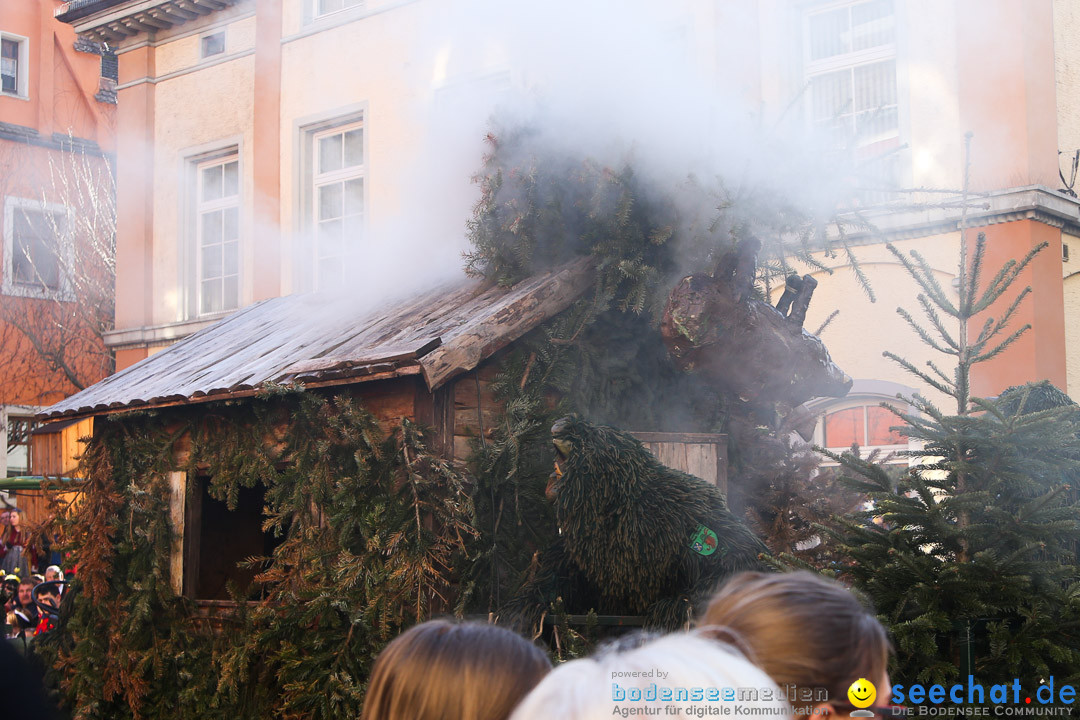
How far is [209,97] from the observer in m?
15.6

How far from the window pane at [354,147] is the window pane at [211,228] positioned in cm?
218

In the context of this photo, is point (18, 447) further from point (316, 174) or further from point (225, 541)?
point (225, 541)

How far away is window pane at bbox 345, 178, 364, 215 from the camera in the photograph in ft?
46.4

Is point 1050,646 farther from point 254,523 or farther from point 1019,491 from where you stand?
point 254,523

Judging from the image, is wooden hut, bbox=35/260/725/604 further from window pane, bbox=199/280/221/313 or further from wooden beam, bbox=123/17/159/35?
wooden beam, bbox=123/17/159/35

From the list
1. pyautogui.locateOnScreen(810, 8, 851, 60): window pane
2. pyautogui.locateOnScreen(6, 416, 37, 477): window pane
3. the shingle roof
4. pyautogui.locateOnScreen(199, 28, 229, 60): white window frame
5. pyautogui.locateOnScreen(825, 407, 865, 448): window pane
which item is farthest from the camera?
pyautogui.locateOnScreen(6, 416, 37, 477): window pane

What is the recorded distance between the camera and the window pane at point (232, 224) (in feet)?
50.0

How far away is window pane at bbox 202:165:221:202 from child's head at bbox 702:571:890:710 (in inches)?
572

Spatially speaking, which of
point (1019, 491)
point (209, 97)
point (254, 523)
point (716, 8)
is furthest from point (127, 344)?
point (1019, 491)

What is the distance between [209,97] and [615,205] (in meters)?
10.7

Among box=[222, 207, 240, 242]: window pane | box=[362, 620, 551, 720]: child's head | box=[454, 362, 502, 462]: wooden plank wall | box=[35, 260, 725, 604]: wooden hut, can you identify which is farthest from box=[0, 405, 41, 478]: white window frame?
box=[362, 620, 551, 720]: child's head

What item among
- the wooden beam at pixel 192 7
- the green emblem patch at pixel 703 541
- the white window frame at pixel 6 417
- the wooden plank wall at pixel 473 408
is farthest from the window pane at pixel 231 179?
the green emblem patch at pixel 703 541

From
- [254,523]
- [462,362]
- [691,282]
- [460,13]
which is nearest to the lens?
[462,362]

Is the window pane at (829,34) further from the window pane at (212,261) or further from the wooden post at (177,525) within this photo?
the window pane at (212,261)
